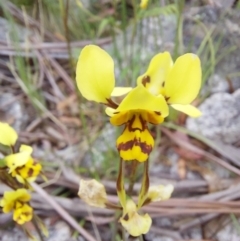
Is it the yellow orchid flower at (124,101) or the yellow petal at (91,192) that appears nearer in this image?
the yellow orchid flower at (124,101)

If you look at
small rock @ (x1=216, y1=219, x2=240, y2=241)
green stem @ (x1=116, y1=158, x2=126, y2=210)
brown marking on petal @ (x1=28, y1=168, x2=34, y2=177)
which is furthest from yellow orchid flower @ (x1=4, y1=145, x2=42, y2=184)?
small rock @ (x1=216, y1=219, x2=240, y2=241)

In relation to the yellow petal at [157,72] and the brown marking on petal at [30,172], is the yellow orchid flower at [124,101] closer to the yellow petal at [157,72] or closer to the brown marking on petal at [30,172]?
the yellow petal at [157,72]

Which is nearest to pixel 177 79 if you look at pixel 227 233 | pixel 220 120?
pixel 227 233

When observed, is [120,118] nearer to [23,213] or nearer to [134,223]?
[134,223]

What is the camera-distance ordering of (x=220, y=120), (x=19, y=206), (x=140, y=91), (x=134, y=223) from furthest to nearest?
(x=220, y=120)
(x=19, y=206)
(x=134, y=223)
(x=140, y=91)

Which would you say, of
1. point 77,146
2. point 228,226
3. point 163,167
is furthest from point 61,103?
point 228,226

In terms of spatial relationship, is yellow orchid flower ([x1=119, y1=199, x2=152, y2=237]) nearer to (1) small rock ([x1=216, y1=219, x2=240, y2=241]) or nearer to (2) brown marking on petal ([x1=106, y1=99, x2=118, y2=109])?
(2) brown marking on petal ([x1=106, y1=99, x2=118, y2=109])

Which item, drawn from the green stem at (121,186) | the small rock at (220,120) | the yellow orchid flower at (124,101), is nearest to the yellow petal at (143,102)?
the yellow orchid flower at (124,101)
